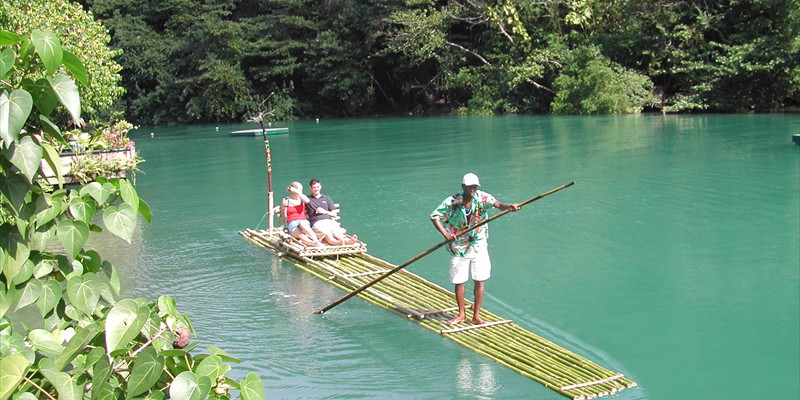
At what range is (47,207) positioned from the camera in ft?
8.60

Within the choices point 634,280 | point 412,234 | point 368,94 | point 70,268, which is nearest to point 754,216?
point 634,280

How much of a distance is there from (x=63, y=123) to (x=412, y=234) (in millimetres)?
14014

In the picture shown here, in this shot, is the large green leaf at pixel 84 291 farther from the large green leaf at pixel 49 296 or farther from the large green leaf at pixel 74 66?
the large green leaf at pixel 74 66

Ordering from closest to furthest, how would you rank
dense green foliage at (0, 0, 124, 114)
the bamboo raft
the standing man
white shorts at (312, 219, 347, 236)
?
the bamboo raft < the standing man < white shorts at (312, 219, 347, 236) < dense green foliage at (0, 0, 124, 114)

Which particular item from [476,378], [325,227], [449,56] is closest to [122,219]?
[476,378]

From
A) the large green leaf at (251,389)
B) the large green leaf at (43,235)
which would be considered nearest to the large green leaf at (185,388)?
the large green leaf at (251,389)

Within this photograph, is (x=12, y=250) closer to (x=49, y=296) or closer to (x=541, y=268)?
(x=49, y=296)

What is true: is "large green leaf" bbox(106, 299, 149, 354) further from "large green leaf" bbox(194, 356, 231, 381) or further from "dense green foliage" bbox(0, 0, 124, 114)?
"dense green foliage" bbox(0, 0, 124, 114)

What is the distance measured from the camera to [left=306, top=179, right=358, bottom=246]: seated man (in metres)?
11.6

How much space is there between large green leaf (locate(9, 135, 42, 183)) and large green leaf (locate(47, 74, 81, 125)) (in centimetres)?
15

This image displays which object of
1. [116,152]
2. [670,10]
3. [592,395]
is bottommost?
[592,395]

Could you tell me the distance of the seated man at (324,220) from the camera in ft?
38.0

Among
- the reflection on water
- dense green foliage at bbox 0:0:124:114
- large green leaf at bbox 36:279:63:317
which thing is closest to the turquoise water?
the reflection on water

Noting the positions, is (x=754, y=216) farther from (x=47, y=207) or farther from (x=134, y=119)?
(x=134, y=119)
